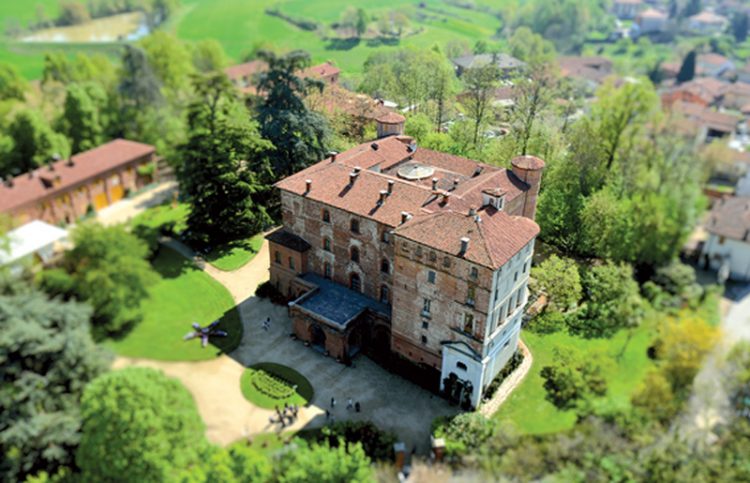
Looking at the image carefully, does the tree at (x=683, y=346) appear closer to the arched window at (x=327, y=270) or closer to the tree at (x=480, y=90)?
the arched window at (x=327, y=270)

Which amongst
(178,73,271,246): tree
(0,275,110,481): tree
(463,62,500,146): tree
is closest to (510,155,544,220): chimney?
(463,62,500,146): tree

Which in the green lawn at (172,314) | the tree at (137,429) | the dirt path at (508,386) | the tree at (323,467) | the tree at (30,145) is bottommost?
the dirt path at (508,386)

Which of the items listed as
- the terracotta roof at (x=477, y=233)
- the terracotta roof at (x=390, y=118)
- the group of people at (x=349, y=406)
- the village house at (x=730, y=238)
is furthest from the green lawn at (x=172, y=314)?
the terracotta roof at (x=390, y=118)

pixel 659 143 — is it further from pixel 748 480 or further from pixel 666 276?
pixel 748 480

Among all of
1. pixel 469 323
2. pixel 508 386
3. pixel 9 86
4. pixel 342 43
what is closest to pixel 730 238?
pixel 469 323

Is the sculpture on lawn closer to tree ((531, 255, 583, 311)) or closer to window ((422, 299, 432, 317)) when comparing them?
window ((422, 299, 432, 317))
